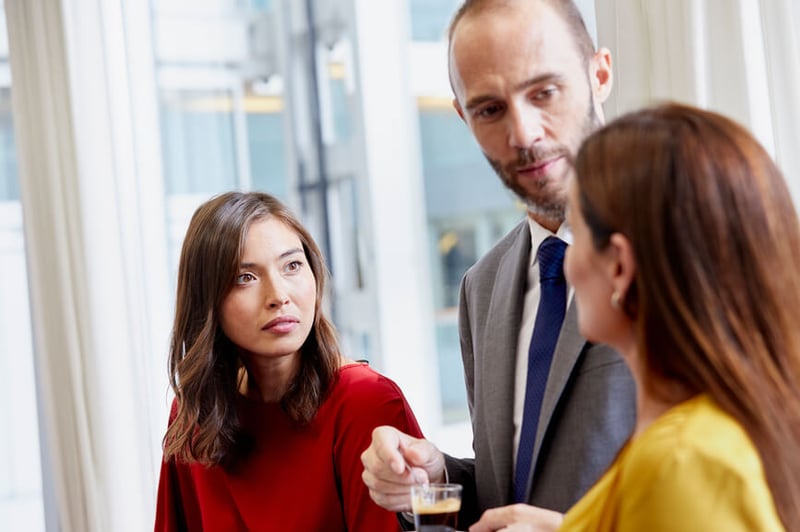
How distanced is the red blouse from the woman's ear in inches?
43.1

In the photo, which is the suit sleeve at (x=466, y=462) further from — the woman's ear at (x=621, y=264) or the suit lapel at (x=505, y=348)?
the woman's ear at (x=621, y=264)

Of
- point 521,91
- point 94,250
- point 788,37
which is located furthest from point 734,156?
point 94,250

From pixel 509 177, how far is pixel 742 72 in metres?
0.62

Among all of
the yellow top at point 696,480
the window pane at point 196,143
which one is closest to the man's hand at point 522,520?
the yellow top at point 696,480

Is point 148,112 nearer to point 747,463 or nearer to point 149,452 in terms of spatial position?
point 149,452

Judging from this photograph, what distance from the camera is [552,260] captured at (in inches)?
62.8

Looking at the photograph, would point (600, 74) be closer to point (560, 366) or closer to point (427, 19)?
point (560, 366)

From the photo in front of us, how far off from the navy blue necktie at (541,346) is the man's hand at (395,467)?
6.0 inches

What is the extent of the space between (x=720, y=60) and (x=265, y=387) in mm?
1200

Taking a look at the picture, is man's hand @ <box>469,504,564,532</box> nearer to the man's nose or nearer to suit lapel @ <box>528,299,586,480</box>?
suit lapel @ <box>528,299,586,480</box>

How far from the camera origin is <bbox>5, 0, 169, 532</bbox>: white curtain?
12.5 feet

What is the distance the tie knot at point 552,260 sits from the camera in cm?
158

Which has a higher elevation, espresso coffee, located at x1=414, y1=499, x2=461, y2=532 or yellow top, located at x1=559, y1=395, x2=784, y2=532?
yellow top, located at x1=559, y1=395, x2=784, y2=532

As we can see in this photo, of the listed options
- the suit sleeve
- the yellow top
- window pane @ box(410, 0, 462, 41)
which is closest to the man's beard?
the suit sleeve
